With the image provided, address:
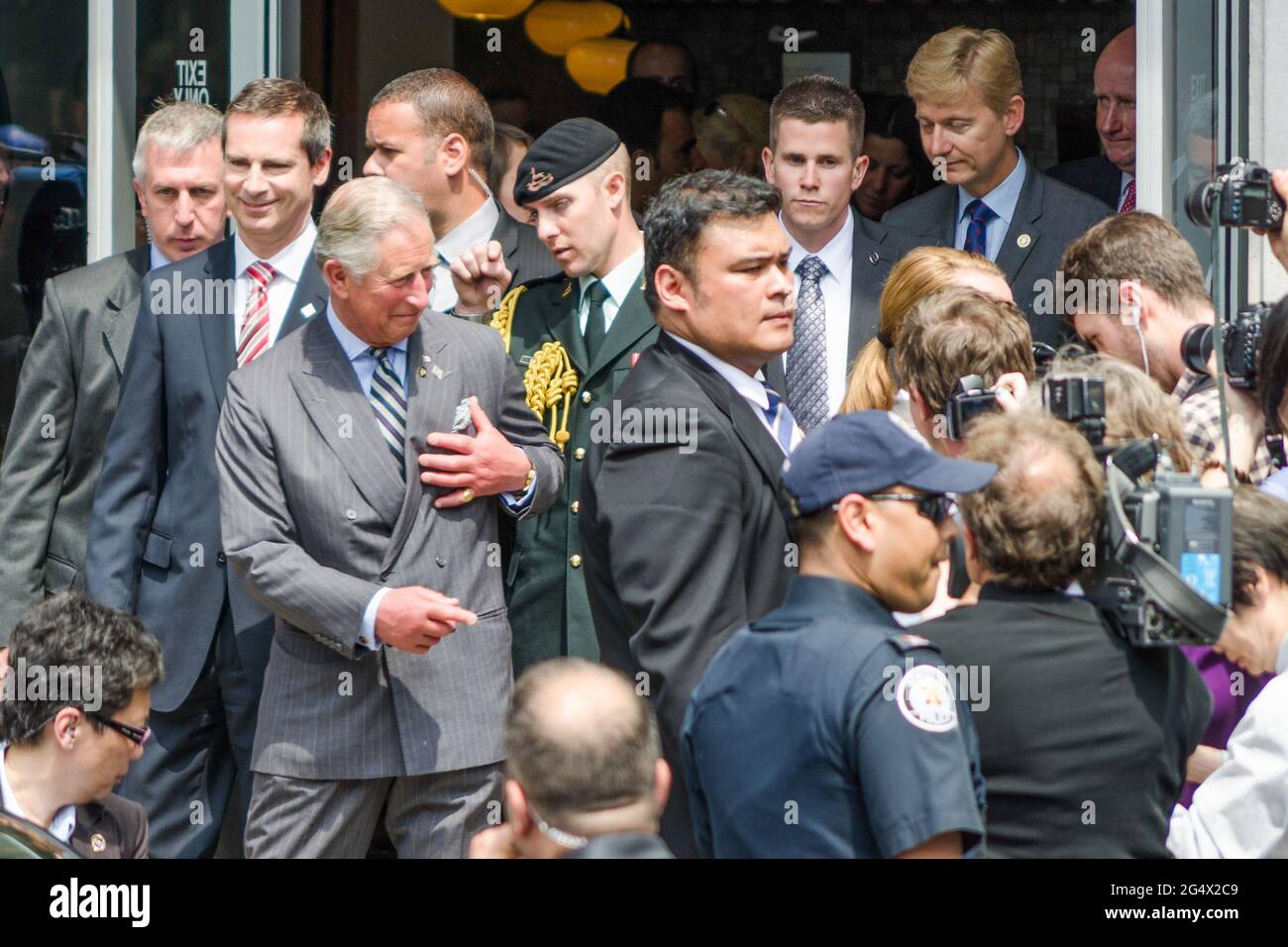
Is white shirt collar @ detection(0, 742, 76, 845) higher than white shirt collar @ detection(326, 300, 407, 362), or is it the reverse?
white shirt collar @ detection(326, 300, 407, 362)

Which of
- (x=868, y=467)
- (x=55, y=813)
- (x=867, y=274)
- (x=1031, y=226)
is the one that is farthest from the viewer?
(x=1031, y=226)

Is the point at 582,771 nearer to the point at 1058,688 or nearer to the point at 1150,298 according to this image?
the point at 1058,688

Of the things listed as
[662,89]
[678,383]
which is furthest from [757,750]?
[662,89]

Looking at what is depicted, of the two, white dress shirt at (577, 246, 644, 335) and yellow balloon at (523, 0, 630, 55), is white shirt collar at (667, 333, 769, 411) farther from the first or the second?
yellow balloon at (523, 0, 630, 55)

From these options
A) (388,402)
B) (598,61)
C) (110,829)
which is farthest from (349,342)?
(598,61)

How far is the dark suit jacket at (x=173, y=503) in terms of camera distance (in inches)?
174

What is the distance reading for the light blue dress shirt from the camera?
512 cm

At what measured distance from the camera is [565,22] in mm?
7875

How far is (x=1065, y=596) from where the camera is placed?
9.35 ft

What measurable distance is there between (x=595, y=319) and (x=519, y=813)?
232 cm

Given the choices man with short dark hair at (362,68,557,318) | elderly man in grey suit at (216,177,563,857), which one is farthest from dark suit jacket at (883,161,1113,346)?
elderly man in grey suit at (216,177,563,857)

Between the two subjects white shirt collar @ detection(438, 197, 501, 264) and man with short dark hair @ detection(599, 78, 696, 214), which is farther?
man with short dark hair @ detection(599, 78, 696, 214)

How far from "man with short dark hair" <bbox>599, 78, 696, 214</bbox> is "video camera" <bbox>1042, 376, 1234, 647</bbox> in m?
3.91

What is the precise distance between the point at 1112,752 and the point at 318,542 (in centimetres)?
192
